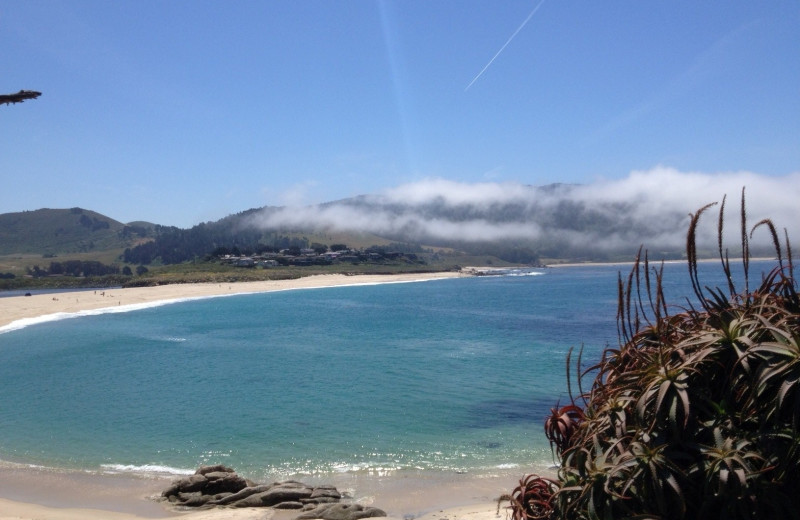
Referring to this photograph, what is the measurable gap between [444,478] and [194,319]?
164 feet

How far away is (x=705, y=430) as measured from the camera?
17.3 ft

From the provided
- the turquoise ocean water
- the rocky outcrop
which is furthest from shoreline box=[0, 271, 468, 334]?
the rocky outcrop

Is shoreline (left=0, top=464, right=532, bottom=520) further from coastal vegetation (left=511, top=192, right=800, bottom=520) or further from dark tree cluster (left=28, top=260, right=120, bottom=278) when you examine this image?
dark tree cluster (left=28, top=260, right=120, bottom=278)

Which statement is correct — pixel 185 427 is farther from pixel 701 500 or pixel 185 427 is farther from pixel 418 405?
pixel 701 500

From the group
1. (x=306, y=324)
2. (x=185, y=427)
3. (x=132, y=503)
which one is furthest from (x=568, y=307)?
(x=132, y=503)

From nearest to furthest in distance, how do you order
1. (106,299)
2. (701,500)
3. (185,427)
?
(701,500) < (185,427) < (106,299)

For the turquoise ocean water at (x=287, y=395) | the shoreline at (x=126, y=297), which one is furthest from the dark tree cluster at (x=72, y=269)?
the turquoise ocean water at (x=287, y=395)

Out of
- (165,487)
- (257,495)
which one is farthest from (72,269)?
(257,495)

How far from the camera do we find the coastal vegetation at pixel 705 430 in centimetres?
485

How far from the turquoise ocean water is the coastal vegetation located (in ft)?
22.4

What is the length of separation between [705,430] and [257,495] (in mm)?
9570

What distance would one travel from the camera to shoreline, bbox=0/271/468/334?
208 ft

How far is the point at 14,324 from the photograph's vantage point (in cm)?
5422

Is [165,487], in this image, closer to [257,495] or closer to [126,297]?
[257,495]
